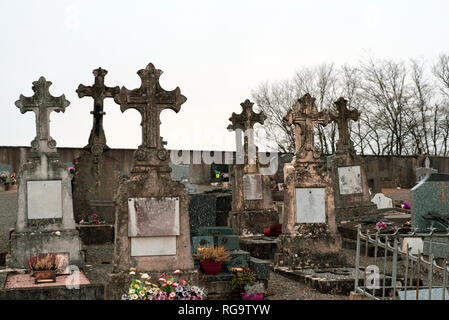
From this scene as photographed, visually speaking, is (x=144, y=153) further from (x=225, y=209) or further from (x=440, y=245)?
(x=225, y=209)

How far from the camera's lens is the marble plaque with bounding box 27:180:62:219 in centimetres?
1134

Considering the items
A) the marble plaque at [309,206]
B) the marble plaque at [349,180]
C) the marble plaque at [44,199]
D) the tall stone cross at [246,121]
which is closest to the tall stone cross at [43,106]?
the marble plaque at [44,199]

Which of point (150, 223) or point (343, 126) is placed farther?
point (343, 126)

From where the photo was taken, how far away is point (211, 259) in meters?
9.24

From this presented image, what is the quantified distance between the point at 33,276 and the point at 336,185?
10282 millimetres

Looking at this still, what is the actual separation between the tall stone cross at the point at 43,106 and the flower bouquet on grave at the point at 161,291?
4439 mm

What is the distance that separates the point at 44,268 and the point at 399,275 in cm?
609

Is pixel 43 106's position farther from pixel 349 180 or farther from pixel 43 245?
pixel 349 180

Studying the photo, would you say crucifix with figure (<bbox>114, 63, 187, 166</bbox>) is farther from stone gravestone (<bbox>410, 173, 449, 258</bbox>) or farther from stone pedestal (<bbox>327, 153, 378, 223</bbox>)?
stone pedestal (<bbox>327, 153, 378, 223</bbox>)

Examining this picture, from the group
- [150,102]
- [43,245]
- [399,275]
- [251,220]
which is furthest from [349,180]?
[150,102]

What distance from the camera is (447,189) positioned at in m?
12.2
